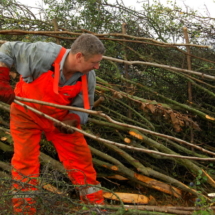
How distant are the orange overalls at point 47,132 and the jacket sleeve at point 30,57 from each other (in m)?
0.07

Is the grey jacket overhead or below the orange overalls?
overhead

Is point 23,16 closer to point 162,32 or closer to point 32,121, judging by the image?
point 162,32

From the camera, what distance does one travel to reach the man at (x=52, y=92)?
2764 mm

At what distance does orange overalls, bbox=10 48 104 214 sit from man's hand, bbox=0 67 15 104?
0.23m

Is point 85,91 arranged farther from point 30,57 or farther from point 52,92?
point 30,57

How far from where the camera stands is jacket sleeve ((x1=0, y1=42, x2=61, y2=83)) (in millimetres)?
2791

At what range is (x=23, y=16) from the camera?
524 centimetres

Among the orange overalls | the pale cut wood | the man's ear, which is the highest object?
the man's ear

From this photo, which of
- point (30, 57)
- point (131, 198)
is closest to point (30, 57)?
point (30, 57)

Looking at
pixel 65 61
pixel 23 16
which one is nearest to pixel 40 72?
pixel 65 61

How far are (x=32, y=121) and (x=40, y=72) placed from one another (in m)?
0.53

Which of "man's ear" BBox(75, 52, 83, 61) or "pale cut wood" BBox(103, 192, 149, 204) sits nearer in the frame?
"man's ear" BBox(75, 52, 83, 61)

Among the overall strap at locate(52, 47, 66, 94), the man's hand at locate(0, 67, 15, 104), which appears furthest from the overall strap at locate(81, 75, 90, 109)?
the man's hand at locate(0, 67, 15, 104)

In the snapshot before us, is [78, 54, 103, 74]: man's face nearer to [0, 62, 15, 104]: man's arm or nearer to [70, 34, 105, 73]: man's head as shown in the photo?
[70, 34, 105, 73]: man's head
